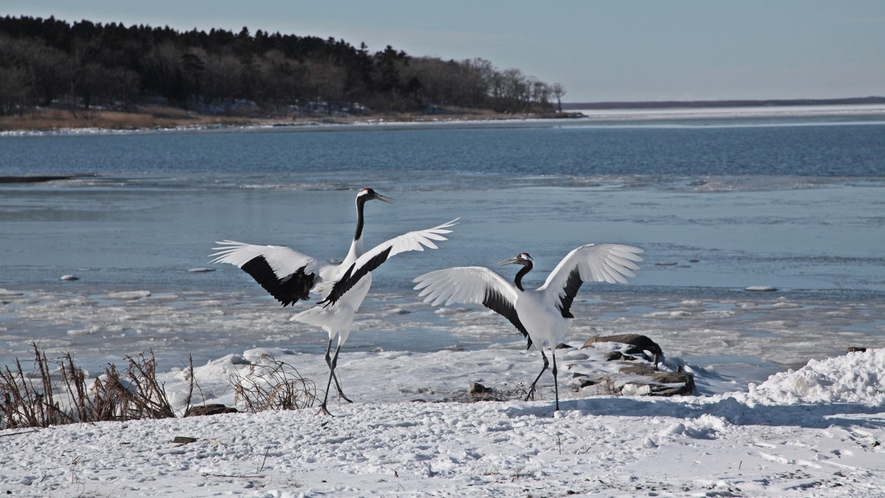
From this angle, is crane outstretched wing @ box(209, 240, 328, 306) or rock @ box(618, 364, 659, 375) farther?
rock @ box(618, 364, 659, 375)

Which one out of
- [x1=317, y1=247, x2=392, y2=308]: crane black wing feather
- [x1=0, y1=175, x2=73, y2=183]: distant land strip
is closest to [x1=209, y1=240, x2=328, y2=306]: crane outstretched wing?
[x1=317, y1=247, x2=392, y2=308]: crane black wing feather

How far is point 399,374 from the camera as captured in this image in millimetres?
8023

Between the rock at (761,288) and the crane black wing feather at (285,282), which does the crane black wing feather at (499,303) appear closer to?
the crane black wing feather at (285,282)

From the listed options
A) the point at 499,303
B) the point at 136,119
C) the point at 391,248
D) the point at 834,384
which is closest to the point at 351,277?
the point at 391,248

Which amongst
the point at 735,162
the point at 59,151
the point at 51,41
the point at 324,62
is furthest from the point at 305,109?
the point at 735,162

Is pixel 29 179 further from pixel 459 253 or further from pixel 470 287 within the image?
pixel 470 287

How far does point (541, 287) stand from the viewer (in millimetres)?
6461

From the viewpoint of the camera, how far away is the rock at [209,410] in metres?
6.82

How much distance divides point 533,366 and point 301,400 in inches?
84.4

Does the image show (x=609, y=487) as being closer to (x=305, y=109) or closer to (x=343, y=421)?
(x=343, y=421)

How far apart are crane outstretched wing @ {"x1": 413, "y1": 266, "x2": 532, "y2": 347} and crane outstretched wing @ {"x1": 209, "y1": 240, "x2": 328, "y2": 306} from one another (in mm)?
Answer: 768

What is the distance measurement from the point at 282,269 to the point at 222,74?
111 meters

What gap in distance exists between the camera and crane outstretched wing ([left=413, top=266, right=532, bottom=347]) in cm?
649

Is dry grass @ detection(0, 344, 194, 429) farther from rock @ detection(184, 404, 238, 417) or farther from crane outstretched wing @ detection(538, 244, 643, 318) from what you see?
crane outstretched wing @ detection(538, 244, 643, 318)
